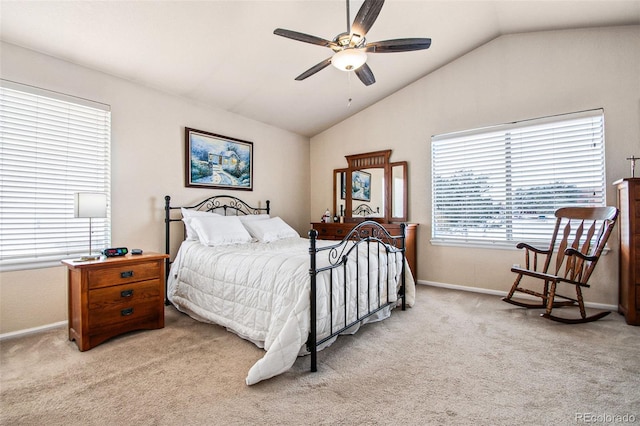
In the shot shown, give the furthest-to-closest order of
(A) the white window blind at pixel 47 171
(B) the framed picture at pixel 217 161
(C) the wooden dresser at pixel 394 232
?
(C) the wooden dresser at pixel 394 232 < (B) the framed picture at pixel 217 161 < (A) the white window blind at pixel 47 171

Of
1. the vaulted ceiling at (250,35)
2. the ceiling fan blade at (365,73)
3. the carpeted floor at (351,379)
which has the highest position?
the vaulted ceiling at (250,35)

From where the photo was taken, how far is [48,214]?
2.75 m

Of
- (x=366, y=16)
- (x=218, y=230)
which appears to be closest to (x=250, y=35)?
(x=366, y=16)

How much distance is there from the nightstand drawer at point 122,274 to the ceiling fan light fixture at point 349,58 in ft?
7.63

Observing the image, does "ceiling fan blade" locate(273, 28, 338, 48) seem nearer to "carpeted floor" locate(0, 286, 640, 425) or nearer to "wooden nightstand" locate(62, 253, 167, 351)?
"wooden nightstand" locate(62, 253, 167, 351)

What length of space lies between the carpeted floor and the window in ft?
4.49

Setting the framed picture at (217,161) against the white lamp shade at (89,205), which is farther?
the framed picture at (217,161)

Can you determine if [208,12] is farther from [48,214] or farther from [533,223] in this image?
[533,223]

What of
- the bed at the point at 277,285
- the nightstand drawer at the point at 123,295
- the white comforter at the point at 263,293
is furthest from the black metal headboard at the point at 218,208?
the nightstand drawer at the point at 123,295

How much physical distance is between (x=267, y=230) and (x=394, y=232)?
1735 mm

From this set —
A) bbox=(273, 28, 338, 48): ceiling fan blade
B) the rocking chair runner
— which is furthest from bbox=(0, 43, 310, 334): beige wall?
the rocking chair runner

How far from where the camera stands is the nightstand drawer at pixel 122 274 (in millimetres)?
2350

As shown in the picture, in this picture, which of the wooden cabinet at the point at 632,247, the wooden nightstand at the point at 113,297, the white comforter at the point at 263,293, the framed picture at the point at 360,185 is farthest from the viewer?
the framed picture at the point at 360,185

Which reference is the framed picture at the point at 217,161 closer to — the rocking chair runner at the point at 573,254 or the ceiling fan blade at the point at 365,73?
the ceiling fan blade at the point at 365,73
